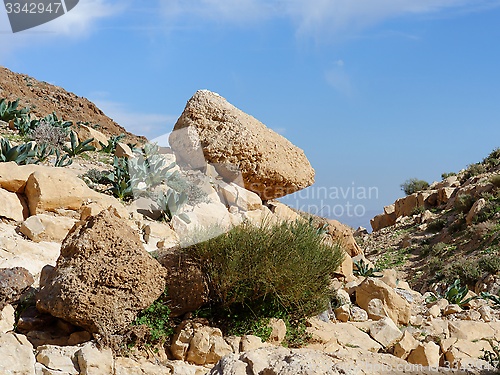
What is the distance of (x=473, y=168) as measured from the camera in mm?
30672

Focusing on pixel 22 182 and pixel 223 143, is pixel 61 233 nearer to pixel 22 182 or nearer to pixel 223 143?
pixel 22 182

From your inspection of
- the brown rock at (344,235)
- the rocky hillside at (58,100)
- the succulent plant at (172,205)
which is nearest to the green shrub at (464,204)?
the brown rock at (344,235)

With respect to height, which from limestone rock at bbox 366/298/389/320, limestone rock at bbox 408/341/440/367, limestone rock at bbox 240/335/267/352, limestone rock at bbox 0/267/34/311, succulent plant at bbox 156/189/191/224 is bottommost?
limestone rock at bbox 408/341/440/367

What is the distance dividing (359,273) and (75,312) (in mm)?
6908

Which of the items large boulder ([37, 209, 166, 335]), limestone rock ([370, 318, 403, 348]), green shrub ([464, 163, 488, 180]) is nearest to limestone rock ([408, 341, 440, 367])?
limestone rock ([370, 318, 403, 348])

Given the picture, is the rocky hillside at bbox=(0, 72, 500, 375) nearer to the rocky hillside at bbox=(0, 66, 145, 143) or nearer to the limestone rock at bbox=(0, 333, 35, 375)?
the limestone rock at bbox=(0, 333, 35, 375)

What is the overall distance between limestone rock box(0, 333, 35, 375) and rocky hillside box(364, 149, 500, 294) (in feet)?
39.0

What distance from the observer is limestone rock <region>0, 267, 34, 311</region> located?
6301mm

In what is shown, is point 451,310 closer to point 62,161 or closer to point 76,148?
point 62,161

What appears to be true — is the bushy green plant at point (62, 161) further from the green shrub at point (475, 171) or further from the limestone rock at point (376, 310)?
the green shrub at point (475, 171)

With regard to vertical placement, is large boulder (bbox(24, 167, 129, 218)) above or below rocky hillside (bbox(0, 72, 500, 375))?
above

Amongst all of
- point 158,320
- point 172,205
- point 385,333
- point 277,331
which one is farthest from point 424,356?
point 172,205

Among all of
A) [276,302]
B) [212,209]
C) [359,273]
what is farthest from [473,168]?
[276,302]

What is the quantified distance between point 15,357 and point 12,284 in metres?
1.37
